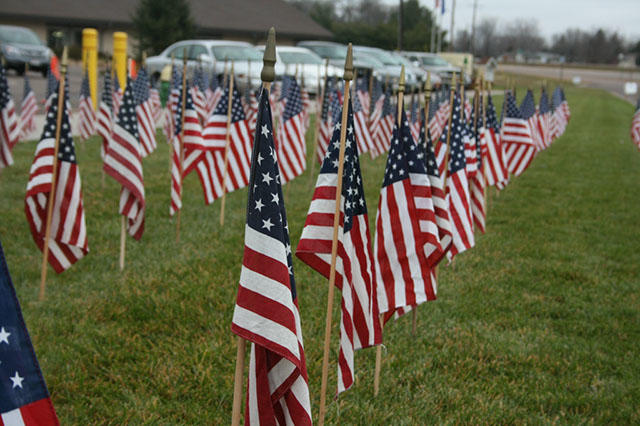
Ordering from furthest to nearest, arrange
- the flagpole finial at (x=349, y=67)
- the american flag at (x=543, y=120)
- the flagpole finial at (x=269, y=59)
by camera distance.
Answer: the american flag at (x=543, y=120), the flagpole finial at (x=349, y=67), the flagpole finial at (x=269, y=59)

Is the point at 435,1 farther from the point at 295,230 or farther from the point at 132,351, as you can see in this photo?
the point at 132,351

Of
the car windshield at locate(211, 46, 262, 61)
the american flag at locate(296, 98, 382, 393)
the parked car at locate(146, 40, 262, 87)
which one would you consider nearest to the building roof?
the parked car at locate(146, 40, 262, 87)

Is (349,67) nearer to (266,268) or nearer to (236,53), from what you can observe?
(266,268)

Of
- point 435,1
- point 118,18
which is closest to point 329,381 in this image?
point 118,18

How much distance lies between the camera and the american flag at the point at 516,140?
1025 cm

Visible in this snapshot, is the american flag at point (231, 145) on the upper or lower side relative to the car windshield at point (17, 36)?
lower

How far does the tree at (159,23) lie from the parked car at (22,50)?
6477 millimetres

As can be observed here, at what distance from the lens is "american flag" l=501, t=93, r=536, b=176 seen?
33.6 ft

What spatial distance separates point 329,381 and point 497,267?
3.34 meters

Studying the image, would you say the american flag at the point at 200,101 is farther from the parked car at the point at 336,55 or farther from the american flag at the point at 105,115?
the parked car at the point at 336,55

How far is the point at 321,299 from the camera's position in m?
5.79

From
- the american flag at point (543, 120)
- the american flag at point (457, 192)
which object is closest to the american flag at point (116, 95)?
the american flag at point (457, 192)

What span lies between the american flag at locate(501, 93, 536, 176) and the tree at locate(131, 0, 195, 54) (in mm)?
25764

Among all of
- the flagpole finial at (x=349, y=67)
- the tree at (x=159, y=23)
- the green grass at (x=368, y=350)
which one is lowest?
the green grass at (x=368, y=350)
